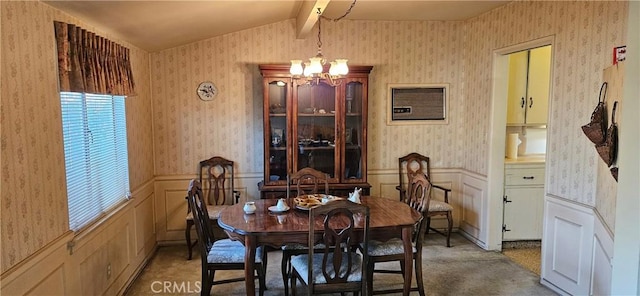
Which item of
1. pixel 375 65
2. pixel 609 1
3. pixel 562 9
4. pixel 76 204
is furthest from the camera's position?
pixel 375 65

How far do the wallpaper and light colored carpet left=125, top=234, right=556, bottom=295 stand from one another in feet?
3.49

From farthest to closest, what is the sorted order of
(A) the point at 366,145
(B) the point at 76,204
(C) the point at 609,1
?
(A) the point at 366,145 → (C) the point at 609,1 → (B) the point at 76,204

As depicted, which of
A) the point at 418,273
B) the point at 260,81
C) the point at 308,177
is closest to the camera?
the point at 418,273

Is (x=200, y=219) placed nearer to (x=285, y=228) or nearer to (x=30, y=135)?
(x=285, y=228)

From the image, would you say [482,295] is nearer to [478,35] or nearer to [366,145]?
[366,145]

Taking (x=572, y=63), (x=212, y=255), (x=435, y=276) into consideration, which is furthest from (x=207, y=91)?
(x=572, y=63)

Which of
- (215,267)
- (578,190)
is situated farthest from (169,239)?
(578,190)

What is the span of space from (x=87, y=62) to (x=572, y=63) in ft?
11.5

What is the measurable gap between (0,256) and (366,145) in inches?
Answer: 130

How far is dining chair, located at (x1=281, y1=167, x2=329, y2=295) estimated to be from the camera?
10.7 ft

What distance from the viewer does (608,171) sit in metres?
2.59

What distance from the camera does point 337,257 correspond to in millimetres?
2551

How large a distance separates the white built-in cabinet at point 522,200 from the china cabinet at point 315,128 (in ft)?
5.10

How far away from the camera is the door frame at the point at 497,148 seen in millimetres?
4109
